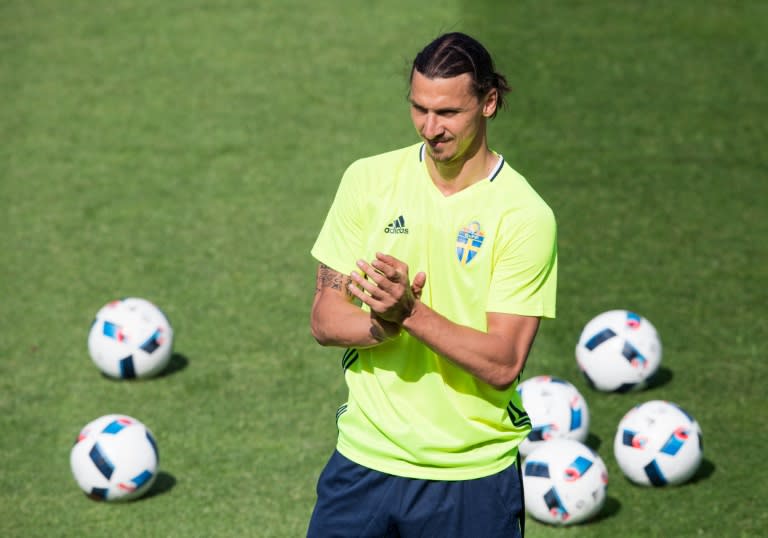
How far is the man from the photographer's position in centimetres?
468

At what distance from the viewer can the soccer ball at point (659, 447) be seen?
8.05m

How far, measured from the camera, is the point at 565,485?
7.51 meters

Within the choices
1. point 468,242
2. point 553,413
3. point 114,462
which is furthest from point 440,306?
point 114,462

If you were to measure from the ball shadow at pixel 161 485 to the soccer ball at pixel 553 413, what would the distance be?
2.55 m

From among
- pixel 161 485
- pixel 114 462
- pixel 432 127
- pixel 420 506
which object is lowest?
pixel 161 485

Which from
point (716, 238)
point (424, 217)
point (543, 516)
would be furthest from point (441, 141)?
point (716, 238)

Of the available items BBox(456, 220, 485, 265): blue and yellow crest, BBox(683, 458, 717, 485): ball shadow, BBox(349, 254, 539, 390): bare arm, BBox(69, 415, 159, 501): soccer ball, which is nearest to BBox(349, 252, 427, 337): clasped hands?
BBox(349, 254, 539, 390): bare arm

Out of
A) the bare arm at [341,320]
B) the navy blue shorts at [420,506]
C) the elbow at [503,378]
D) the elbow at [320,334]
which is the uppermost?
the bare arm at [341,320]

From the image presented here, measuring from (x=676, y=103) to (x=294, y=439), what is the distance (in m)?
8.41

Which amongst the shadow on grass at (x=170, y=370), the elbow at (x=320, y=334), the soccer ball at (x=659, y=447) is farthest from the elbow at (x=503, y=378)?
the shadow on grass at (x=170, y=370)

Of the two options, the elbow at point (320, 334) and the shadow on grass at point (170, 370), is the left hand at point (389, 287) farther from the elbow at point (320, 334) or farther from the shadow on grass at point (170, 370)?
the shadow on grass at point (170, 370)

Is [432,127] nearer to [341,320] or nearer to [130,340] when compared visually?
[341,320]

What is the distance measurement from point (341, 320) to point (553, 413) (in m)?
3.86

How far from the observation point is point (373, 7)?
17.2 meters
